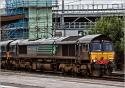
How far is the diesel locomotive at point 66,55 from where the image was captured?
29094 mm

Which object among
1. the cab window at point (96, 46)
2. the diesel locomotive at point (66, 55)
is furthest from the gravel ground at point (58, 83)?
the cab window at point (96, 46)

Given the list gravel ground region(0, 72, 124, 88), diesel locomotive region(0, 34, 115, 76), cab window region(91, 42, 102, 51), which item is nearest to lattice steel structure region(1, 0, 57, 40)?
diesel locomotive region(0, 34, 115, 76)

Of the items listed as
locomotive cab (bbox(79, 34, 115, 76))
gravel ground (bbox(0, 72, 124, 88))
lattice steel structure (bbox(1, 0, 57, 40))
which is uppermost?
lattice steel structure (bbox(1, 0, 57, 40))

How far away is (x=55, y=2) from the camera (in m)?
63.6

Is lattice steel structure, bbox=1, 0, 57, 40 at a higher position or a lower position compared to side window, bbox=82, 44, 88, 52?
higher

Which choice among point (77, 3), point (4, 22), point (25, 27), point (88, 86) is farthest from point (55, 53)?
point (77, 3)

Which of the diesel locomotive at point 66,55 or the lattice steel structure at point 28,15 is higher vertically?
the lattice steel structure at point 28,15

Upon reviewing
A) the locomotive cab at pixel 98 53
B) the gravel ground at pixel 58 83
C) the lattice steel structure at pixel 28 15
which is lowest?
the gravel ground at pixel 58 83

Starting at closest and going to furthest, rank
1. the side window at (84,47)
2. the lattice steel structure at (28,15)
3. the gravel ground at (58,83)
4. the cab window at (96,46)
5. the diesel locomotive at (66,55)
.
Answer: the gravel ground at (58,83) → the diesel locomotive at (66,55) → the cab window at (96,46) → the side window at (84,47) → the lattice steel structure at (28,15)

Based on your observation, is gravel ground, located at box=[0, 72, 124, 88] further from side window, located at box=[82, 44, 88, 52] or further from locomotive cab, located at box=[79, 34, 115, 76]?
side window, located at box=[82, 44, 88, 52]

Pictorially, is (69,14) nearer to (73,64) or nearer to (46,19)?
(46,19)

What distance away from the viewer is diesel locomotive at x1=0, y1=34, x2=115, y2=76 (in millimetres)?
29094

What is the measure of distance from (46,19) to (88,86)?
42735mm

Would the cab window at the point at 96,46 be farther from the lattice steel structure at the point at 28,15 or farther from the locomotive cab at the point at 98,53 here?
the lattice steel structure at the point at 28,15
